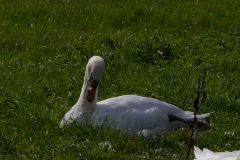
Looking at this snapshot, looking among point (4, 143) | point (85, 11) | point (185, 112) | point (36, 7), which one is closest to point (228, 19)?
point (85, 11)

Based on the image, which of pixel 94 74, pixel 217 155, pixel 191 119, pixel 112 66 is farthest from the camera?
pixel 112 66

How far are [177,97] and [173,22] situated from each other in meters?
4.48

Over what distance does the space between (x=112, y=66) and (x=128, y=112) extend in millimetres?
2321

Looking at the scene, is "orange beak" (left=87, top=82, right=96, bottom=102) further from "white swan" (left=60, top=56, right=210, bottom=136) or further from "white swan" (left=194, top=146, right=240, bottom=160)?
"white swan" (left=194, top=146, right=240, bottom=160)

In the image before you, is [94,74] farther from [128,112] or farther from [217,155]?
[217,155]

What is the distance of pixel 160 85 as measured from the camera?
8492 mm

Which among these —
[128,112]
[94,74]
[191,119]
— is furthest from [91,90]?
[191,119]

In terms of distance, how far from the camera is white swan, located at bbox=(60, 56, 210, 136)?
685 cm

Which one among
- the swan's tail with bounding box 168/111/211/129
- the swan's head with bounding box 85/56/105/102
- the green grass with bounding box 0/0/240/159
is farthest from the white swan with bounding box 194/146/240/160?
the swan's head with bounding box 85/56/105/102

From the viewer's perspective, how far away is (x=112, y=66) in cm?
921

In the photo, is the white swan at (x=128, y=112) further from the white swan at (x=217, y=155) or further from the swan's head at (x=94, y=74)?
the white swan at (x=217, y=155)

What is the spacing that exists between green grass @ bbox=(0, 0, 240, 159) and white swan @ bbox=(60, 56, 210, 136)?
0.82 feet

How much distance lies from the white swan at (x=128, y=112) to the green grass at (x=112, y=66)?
0.25 metres

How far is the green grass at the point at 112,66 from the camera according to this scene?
251 inches
